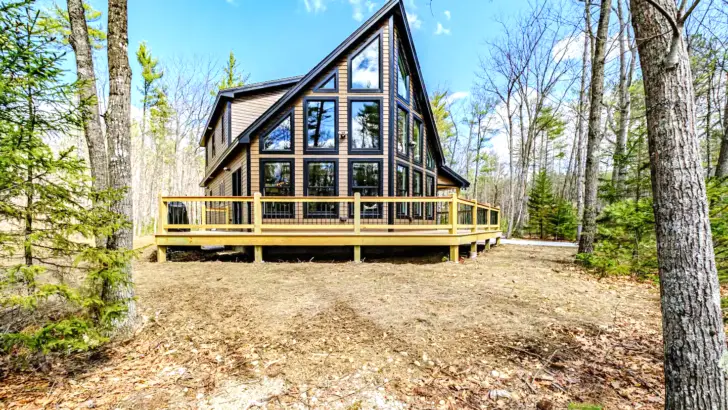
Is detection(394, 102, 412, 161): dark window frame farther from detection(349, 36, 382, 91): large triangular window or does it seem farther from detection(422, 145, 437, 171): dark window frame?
detection(422, 145, 437, 171): dark window frame

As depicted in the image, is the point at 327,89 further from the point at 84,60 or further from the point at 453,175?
the point at 453,175

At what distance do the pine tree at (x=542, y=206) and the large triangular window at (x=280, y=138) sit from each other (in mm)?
14483

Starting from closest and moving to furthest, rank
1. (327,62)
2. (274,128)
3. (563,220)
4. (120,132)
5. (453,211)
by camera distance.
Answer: (120,132) → (453,211) → (327,62) → (274,128) → (563,220)

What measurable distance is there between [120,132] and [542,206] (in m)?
18.4

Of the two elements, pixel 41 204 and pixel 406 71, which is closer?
pixel 41 204

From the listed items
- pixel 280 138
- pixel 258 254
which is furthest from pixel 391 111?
pixel 258 254

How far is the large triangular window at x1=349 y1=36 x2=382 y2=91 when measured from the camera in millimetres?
9312

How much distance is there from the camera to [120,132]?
3.31 meters

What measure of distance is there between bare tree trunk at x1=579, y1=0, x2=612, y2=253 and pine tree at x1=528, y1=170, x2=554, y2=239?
32.5ft

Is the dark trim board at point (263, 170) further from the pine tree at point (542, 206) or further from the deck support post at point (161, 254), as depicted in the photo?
the pine tree at point (542, 206)

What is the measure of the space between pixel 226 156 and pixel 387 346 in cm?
995

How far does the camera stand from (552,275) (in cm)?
579

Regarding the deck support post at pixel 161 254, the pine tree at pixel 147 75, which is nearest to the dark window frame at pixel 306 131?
the deck support post at pixel 161 254

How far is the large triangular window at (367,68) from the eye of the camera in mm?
9312
